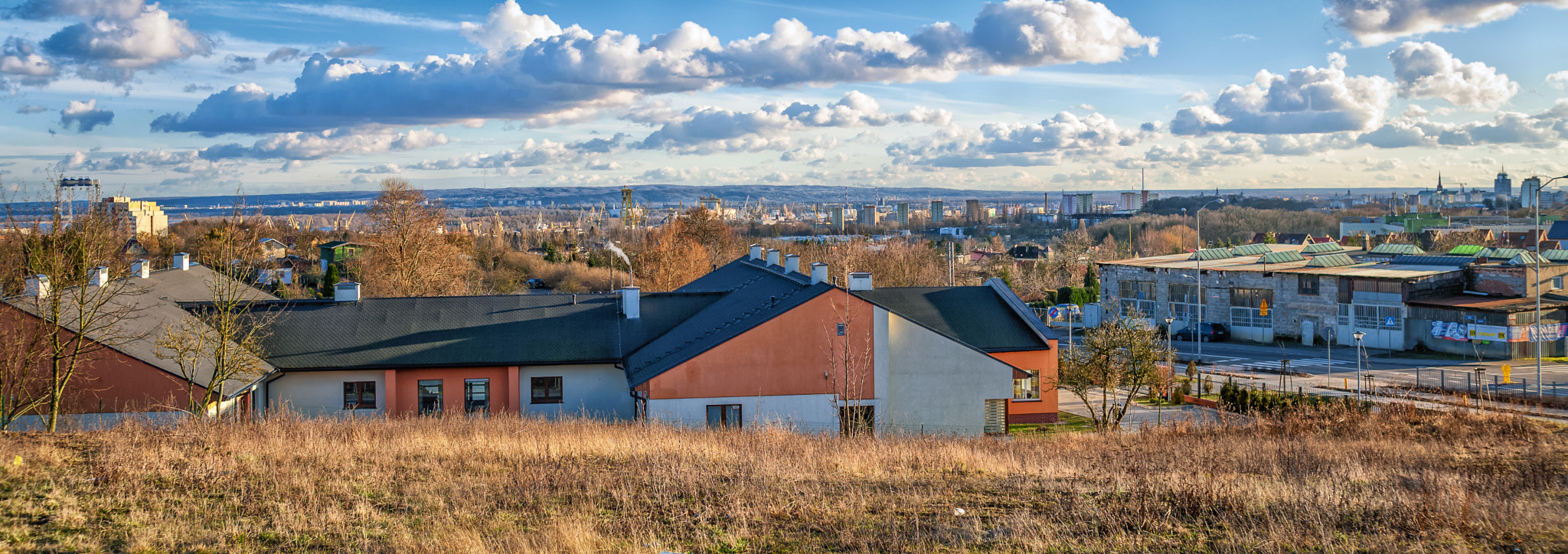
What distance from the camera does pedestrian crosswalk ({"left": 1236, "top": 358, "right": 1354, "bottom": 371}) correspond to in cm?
4711

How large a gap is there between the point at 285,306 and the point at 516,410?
352 inches

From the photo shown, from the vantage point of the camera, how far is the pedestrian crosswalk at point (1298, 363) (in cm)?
4711

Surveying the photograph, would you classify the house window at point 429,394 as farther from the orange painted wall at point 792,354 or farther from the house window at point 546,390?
the orange painted wall at point 792,354

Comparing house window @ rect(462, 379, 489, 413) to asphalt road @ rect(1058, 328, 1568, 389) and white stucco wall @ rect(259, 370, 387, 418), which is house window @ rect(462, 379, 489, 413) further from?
asphalt road @ rect(1058, 328, 1568, 389)

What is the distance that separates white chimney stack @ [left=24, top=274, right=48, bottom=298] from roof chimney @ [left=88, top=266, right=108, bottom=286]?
1048 mm

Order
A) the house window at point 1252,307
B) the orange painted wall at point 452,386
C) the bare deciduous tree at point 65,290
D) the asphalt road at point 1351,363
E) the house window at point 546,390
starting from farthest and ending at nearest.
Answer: the house window at point 1252,307 < the asphalt road at point 1351,363 < the house window at point 546,390 < the orange painted wall at point 452,386 < the bare deciduous tree at point 65,290

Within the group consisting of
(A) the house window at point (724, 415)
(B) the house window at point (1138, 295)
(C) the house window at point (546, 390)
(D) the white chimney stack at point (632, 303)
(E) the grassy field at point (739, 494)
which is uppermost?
(D) the white chimney stack at point (632, 303)

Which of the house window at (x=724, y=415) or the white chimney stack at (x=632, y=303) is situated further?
the white chimney stack at (x=632, y=303)

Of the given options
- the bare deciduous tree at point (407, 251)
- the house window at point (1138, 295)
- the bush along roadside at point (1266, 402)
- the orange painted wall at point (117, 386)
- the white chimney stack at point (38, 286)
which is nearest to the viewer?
the white chimney stack at point (38, 286)

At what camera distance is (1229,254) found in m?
75.1

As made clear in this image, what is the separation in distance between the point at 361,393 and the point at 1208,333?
166 ft

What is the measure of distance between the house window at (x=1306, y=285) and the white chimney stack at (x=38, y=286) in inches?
2376

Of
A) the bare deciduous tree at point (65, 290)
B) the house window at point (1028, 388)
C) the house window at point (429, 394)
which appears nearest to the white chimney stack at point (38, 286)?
the bare deciduous tree at point (65, 290)

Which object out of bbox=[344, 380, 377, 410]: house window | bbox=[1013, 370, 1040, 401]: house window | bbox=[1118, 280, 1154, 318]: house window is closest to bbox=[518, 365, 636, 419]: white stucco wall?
bbox=[344, 380, 377, 410]: house window
